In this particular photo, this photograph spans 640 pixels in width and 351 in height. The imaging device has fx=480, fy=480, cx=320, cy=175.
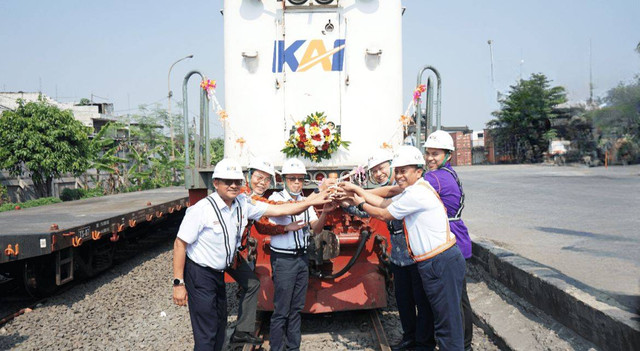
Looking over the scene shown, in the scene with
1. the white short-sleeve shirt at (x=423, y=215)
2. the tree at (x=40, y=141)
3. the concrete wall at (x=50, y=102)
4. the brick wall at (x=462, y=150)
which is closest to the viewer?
the white short-sleeve shirt at (x=423, y=215)

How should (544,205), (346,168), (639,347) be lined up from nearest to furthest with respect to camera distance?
(639,347) < (346,168) < (544,205)

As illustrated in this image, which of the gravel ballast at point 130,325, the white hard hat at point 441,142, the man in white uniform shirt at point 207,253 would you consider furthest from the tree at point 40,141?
the white hard hat at point 441,142

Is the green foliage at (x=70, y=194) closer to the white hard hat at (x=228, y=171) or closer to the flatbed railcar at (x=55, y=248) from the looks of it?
the flatbed railcar at (x=55, y=248)

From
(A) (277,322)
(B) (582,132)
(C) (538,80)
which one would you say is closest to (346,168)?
(A) (277,322)

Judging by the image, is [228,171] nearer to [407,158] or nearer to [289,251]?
[289,251]

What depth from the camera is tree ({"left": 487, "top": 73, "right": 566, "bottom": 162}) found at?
137 feet

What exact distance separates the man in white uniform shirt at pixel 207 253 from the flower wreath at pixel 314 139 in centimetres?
235

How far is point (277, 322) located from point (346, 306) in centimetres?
107

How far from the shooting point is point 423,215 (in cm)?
377

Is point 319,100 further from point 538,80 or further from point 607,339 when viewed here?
point 538,80

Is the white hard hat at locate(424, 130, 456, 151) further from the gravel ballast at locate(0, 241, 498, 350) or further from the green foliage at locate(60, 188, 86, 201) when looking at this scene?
the green foliage at locate(60, 188, 86, 201)

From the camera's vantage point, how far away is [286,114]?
21.1 feet

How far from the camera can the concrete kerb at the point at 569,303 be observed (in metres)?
3.58

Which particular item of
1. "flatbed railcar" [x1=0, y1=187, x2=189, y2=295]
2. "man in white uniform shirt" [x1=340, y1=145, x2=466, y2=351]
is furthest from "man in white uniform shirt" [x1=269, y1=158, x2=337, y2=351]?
"flatbed railcar" [x1=0, y1=187, x2=189, y2=295]
